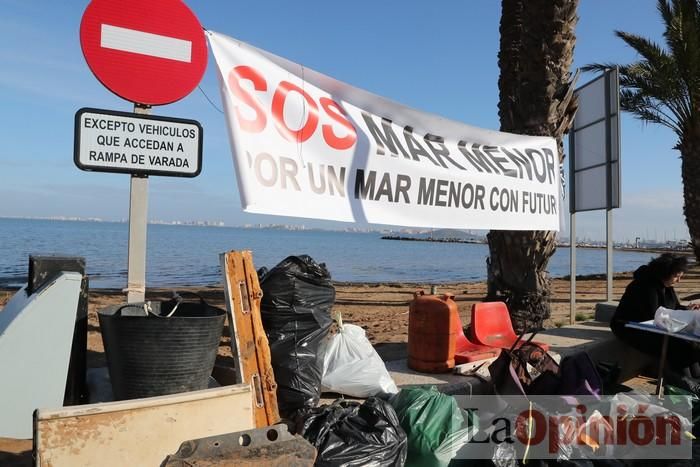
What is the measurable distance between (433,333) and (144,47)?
9.76 ft

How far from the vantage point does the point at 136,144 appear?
3.19 metres

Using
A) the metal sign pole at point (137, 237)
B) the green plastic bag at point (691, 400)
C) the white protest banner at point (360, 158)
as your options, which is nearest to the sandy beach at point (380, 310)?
the white protest banner at point (360, 158)

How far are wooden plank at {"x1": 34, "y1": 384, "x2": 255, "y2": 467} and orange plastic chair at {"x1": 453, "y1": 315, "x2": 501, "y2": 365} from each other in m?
2.26

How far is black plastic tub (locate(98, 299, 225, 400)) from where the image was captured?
111 inches

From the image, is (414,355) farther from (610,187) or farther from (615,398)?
(610,187)

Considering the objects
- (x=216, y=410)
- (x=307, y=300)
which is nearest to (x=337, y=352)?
(x=307, y=300)

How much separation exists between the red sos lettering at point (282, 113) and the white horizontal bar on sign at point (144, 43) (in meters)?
0.37

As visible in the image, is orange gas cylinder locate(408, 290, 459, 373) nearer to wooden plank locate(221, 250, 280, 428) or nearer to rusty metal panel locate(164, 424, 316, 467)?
wooden plank locate(221, 250, 280, 428)

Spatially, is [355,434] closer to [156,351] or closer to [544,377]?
[156,351]

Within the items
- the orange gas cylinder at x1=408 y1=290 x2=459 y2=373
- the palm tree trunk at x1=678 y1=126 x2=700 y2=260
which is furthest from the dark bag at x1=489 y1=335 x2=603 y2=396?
the palm tree trunk at x1=678 y1=126 x2=700 y2=260

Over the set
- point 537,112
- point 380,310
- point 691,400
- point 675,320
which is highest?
point 537,112

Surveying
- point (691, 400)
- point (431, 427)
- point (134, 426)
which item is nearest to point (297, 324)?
point (431, 427)

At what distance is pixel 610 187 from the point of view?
7.08 meters

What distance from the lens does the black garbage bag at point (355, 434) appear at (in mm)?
2805
